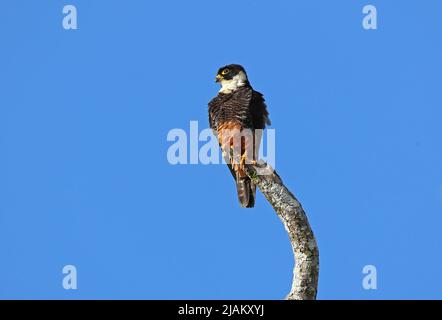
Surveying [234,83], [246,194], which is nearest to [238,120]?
[234,83]

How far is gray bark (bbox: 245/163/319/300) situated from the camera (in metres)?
7.35

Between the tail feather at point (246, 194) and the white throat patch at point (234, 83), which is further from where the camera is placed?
the white throat patch at point (234, 83)

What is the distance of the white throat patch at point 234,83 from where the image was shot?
438 inches

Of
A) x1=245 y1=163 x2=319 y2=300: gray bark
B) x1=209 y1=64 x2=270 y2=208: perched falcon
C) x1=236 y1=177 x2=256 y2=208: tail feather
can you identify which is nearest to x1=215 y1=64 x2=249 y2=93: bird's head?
x1=209 y1=64 x2=270 y2=208: perched falcon

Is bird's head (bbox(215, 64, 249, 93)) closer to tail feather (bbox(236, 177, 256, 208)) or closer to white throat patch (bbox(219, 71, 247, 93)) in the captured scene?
white throat patch (bbox(219, 71, 247, 93))

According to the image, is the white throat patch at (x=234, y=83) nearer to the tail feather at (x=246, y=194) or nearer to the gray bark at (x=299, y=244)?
the tail feather at (x=246, y=194)

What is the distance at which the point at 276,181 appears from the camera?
7895 mm

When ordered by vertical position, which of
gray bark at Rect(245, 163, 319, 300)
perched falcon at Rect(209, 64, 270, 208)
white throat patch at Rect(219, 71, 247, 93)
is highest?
white throat patch at Rect(219, 71, 247, 93)

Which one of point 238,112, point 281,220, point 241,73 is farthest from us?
point 241,73

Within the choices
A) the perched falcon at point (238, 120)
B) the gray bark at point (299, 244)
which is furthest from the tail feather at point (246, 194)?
the gray bark at point (299, 244)
